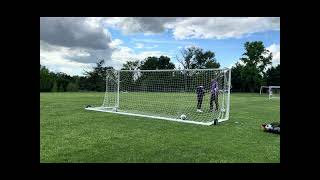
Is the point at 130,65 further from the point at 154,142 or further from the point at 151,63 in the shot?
the point at 154,142

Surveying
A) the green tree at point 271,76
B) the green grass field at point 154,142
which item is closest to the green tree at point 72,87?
the green tree at point 271,76

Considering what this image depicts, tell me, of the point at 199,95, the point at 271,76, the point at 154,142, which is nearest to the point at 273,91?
the point at 271,76

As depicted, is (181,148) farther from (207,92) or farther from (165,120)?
(207,92)

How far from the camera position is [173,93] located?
46.8 feet


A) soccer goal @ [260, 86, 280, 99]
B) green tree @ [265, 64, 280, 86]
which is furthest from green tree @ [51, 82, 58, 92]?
green tree @ [265, 64, 280, 86]

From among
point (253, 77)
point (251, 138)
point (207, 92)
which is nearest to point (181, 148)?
point (251, 138)

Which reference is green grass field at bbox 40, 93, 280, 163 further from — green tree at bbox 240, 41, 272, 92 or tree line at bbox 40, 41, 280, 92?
green tree at bbox 240, 41, 272, 92

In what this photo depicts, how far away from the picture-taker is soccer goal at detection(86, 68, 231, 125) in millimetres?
11789

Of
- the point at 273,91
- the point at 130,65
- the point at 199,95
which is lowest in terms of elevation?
the point at 273,91

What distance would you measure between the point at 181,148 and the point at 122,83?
9.61 metres

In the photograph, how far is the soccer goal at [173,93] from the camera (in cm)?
1179

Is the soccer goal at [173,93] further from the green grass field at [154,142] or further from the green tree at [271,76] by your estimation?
the green tree at [271,76]
